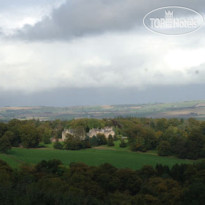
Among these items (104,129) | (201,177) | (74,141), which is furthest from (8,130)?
(201,177)

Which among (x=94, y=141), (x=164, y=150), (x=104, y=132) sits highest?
(x=104, y=132)

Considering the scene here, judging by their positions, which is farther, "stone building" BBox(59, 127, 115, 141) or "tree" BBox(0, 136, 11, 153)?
"stone building" BBox(59, 127, 115, 141)

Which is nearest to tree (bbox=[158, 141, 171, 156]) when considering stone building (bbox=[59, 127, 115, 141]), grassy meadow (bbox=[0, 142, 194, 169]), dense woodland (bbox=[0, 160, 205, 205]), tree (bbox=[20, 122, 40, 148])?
grassy meadow (bbox=[0, 142, 194, 169])

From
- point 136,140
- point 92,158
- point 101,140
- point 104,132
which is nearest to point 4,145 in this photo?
point 92,158

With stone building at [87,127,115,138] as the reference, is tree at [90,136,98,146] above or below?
below

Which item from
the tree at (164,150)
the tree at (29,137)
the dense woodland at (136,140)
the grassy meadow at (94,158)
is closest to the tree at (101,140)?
the dense woodland at (136,140)

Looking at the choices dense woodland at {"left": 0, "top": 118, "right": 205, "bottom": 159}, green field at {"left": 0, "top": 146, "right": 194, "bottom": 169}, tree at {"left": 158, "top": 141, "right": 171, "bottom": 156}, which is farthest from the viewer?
tree at {"left": 158, "top": 141, "right": 171, "bottom": 156}

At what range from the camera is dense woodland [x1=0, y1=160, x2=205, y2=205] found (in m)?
19.7

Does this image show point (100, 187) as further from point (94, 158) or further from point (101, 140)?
point (101, 140)

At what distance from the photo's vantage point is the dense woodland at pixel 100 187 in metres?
19.7

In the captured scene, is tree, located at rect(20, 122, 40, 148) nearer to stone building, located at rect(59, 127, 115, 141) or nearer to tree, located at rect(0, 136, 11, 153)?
stone building, located at rect(59, 127, 115, 141)

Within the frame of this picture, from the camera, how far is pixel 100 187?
29562 mm

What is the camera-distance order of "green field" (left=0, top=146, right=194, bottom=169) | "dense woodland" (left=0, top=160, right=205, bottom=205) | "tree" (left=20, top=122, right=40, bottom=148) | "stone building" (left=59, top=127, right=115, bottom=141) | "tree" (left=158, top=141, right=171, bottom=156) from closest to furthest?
"dense woodland" (left=0, top=160, right=205, bottom=205)
"green field" (left=0, top=146, right=194, bottom=169)
"tree" (left=158, top=141, right=171, bottom=156)
"tree" (left=20, top=122, right=40, bottom=148)
"stone building" (left=59, top=127, right=115, bottom=141)

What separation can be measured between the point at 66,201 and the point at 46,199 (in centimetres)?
123
